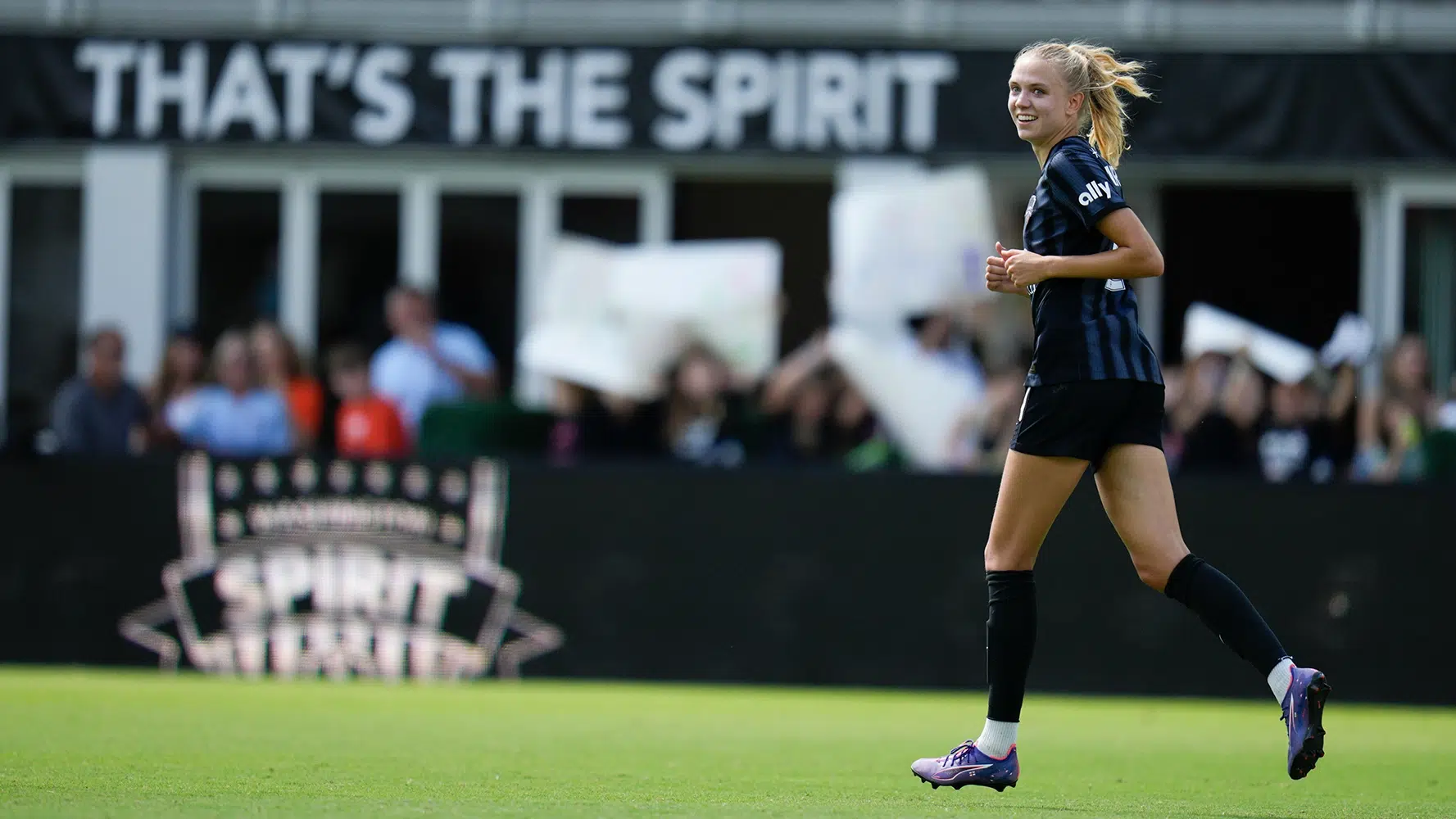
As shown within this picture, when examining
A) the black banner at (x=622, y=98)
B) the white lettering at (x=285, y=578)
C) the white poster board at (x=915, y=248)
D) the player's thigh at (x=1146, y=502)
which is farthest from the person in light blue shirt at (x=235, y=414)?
the player's thigh at (x=1146, y=502)

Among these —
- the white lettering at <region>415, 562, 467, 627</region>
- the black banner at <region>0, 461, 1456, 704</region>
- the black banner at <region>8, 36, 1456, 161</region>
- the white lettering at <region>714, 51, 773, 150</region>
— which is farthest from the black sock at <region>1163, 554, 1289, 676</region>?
the white lettering at <region>714, 51, 773, 150</region>

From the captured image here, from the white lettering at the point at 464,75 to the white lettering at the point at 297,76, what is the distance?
0.77 metres

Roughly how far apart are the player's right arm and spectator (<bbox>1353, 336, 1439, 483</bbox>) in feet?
18.3

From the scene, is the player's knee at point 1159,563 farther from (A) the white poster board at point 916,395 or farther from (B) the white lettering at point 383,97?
(B) the white lettering at point 383,97

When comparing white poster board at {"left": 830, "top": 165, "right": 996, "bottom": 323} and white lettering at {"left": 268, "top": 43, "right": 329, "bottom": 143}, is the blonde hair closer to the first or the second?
white poster board at {"left": 830, "top": 165, "right": 996, "bottom": 323}

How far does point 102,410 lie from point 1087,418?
730cm

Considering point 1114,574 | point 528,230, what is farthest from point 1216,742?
point 528,230

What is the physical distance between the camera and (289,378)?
11672 millimetres

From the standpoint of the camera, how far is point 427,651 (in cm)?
1055

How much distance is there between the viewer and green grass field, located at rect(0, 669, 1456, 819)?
5.23m

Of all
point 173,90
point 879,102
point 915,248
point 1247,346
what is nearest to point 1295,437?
point 1247,346

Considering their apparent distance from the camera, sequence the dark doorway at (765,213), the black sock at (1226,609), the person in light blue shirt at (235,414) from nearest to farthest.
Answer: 1. the black sock at (1226,609)
2. the person in light blue shirt at (235,414)
3. the dark doorway at (765,213)

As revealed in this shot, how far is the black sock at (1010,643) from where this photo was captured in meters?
5.38

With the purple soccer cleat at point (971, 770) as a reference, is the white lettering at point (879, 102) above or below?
above
